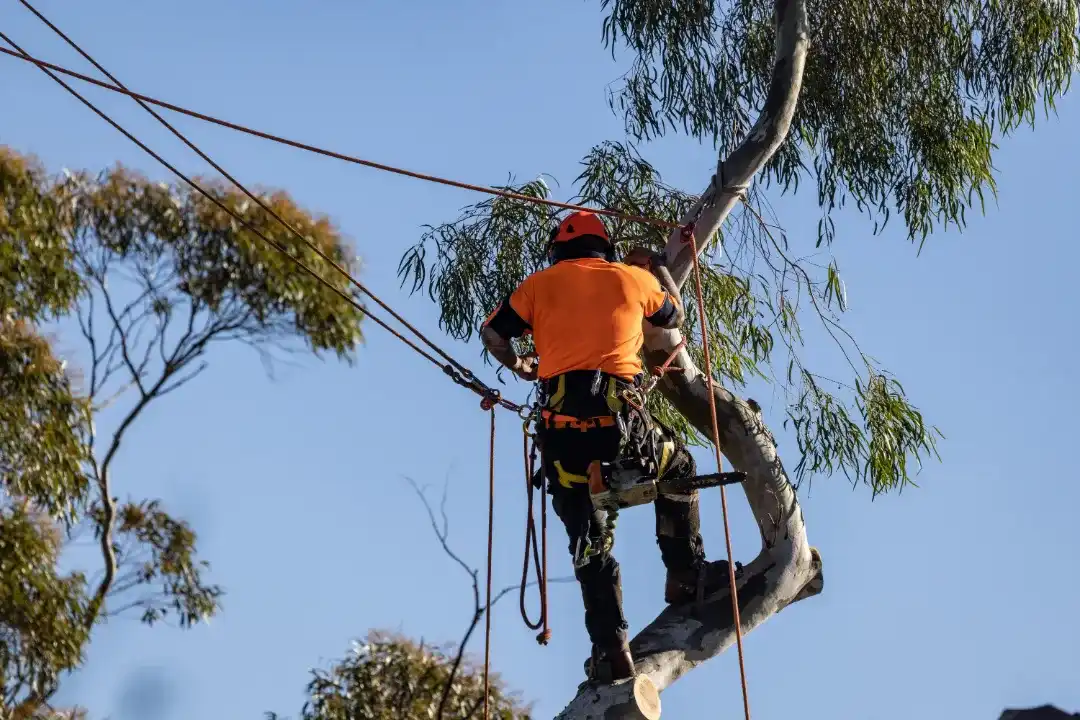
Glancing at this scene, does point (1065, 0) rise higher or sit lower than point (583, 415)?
higher

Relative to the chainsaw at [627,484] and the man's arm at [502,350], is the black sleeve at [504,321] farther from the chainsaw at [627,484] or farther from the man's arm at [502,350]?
the chainsaw at [627,484]

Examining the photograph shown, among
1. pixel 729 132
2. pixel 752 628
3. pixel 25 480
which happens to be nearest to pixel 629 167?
pixel 729 132

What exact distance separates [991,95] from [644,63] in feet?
5.96

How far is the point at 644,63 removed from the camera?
29.8 ft

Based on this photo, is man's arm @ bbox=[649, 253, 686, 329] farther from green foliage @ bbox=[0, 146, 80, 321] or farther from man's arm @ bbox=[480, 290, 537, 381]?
green foliage @ bbox=[0, 146, 80, 321]

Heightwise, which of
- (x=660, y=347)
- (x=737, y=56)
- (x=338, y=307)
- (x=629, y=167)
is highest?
(x=338, y=307)

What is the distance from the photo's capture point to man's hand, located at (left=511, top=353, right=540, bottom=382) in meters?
5.90

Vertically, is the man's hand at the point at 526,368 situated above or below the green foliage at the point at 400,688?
below

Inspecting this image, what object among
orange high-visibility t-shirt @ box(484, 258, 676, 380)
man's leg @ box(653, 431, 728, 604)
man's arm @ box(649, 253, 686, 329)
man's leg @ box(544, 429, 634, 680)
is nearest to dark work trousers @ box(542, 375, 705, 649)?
man's leg @ box(544, 429, 634, 680)

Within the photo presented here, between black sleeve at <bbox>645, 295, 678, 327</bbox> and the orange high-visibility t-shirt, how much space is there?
133mm

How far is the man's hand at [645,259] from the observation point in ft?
21.1

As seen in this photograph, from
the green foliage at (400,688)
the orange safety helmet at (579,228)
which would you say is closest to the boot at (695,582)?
the orange safety helmet at (579,228)

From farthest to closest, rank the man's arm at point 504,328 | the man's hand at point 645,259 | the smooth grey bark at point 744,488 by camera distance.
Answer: the man's hand at point 645,259, the smooth grey bark at point 744,488, the man's arm at point 504,328

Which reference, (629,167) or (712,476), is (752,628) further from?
(629,167)
